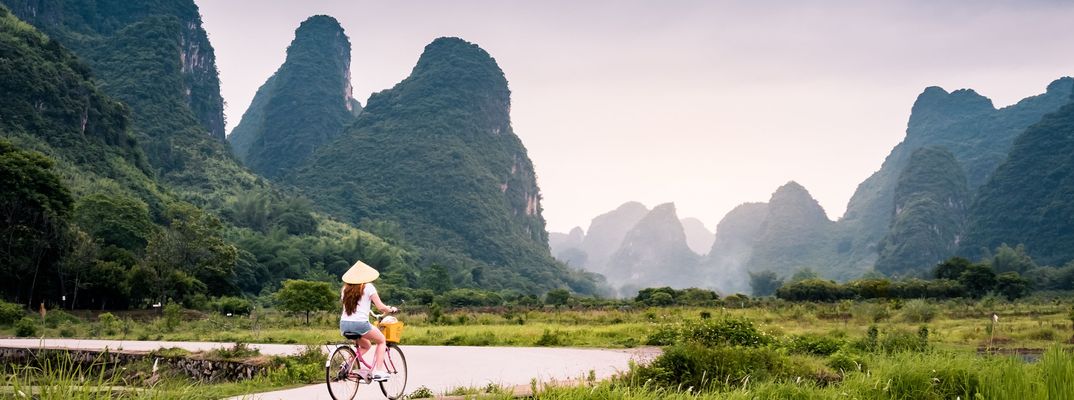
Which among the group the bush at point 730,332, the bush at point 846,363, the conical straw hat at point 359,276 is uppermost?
the conical straw hat at point 359,276

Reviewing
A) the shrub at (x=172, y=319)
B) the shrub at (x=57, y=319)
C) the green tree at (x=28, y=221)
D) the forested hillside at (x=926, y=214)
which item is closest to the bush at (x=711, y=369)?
the shrub at (x=172, y=319)

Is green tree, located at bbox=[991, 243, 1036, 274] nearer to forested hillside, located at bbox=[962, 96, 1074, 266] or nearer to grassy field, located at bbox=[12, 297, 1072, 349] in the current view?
forested hillside, located at bbox=[962, 96, 1074, 266]

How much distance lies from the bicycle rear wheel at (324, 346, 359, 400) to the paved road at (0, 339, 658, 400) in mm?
483

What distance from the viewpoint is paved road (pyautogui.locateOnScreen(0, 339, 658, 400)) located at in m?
8.18

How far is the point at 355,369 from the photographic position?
7.02 meters

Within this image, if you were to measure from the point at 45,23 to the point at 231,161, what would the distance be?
36.8 m

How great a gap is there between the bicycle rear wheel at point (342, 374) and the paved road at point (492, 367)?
1.58 ft

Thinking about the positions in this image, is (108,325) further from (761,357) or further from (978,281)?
(978,281)

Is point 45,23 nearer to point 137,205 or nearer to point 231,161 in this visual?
point 231,161

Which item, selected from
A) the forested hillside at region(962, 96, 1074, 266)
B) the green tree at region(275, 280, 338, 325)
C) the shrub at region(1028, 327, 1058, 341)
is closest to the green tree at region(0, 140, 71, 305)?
the green tree at region(275, 280, 338, 325)

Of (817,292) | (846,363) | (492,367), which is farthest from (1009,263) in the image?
(492,367)

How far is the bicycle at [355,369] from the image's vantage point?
6938 millimetres

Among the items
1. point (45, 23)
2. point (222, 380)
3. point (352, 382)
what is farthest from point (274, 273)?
point (45, 23)

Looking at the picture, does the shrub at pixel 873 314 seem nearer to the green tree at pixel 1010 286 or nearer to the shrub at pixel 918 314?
the shrub at pixel 918 314
